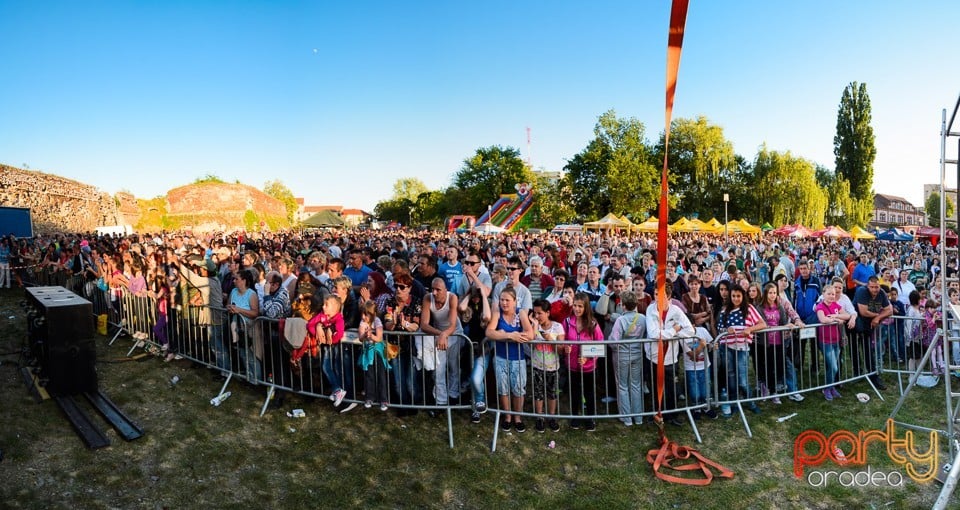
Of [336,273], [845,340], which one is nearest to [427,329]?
[336,273]

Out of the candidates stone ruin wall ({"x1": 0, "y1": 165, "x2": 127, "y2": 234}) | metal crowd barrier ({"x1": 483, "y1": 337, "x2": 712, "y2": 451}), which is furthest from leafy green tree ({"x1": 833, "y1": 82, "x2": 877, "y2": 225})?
stone ruin wall ({"x1": 0, "y1": 165, "x2": 127, "y2": 234})

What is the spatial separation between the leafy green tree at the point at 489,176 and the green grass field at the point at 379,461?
60.3 m

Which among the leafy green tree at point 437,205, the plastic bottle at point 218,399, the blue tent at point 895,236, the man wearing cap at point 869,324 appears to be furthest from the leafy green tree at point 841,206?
the plastic bottle at point 218,399

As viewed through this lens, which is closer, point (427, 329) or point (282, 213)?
point (427, 329)

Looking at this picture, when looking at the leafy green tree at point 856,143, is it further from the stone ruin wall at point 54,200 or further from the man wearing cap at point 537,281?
the stone ruin wall at point 54,200

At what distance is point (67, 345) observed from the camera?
6.02 meters

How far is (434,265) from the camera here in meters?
8.16

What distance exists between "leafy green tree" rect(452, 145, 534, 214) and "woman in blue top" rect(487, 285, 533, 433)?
60.2m

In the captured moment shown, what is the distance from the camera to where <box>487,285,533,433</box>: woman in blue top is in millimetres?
5539

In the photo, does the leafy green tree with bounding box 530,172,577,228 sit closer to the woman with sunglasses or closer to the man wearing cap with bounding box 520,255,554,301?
the man wearing cap with bounding box 520,255,554,301

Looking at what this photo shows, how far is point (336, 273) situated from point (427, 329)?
2.30m

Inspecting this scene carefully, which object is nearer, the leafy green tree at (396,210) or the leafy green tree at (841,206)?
the leafy green tree at (841,206)

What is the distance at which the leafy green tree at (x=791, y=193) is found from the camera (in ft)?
146

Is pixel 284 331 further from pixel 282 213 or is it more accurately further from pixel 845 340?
pixel 282 213
